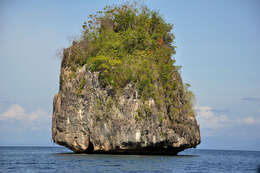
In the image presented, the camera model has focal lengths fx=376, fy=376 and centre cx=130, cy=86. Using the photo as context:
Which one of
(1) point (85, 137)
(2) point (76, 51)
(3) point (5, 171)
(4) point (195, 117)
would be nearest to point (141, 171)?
(3) point (5, 171)

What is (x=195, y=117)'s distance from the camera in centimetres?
3794

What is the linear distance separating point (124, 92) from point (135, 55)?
442cm

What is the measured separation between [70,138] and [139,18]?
14.0 m

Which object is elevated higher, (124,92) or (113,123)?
(124,92)

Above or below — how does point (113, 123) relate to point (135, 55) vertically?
below

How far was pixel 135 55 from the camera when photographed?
35688mm

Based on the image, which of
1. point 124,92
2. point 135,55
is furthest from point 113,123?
point 135,55

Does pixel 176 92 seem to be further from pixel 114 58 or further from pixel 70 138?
pixel 70 138

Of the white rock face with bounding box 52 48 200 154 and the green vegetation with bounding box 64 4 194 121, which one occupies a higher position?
the green vegetation with bounding box 64 4 194 121

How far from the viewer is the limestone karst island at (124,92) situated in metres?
32.8

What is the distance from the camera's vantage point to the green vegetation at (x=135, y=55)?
3353 cm

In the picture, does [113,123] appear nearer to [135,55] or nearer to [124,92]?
[124,92]

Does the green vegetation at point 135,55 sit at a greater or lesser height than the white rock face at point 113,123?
greater

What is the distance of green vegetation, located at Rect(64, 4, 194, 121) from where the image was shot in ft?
110
